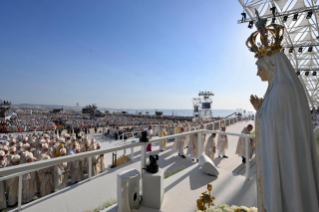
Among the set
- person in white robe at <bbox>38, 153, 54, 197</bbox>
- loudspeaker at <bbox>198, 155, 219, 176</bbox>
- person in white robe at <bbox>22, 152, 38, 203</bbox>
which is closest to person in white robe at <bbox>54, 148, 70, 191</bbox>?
person in white robe at <bbox>38, 153, 54, 197</bbox>

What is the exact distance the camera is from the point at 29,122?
5.67m

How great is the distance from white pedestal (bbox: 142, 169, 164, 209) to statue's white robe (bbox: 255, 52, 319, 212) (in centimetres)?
135

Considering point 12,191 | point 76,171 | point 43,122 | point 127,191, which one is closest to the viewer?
point 127,191

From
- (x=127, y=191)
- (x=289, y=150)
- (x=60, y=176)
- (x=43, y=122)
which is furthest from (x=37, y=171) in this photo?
(x=289, y=150)

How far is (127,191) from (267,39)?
2438mm

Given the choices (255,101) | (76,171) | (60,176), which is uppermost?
(255,101)

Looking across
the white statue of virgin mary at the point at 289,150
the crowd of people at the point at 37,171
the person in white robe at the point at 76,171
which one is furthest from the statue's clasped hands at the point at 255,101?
the person in white robe at the point at 76,171

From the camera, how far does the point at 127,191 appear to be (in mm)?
2098

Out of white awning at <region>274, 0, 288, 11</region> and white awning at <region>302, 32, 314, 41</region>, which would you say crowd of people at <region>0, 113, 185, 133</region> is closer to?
white awning at <region>274, 0, 288, 11</region>

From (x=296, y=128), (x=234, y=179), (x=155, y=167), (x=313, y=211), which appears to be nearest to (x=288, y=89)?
(x=296, y=128)

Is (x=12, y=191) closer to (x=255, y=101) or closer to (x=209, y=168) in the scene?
(x=209, y=168)

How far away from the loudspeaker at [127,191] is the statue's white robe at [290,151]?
1536mm

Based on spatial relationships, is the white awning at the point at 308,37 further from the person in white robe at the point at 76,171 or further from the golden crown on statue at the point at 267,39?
the person in white robe at the point at 76,171

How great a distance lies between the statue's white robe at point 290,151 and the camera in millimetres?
1267
